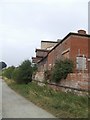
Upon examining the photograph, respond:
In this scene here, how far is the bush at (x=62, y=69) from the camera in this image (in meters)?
23.2

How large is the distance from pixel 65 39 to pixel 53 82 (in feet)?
25.0

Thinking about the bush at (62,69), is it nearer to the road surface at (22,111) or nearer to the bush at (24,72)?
the road surface at (22,111)

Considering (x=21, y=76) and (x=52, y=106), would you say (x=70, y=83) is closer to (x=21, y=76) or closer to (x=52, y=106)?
(x=52, y=106)

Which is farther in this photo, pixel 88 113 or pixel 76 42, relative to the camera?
pixel 76 42

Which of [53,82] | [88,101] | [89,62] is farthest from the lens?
[89,62]

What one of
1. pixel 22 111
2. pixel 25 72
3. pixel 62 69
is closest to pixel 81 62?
pixel 62 69

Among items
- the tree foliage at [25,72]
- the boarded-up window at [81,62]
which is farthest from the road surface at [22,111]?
the tree foliage at [25,72]

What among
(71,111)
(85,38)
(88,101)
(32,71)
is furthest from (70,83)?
(32,71)

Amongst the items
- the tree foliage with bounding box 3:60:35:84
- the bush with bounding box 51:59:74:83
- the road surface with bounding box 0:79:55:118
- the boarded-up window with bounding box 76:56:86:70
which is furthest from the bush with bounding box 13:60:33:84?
the road surface with bounding box 0:79:55:118

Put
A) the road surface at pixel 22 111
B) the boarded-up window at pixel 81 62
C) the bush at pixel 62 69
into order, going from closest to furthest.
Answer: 1. the road surface at pixel 22 111
2. the bush at pixel 62 69
3. the boarded-up window at pixel 81 62

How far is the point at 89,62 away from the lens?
30672mm

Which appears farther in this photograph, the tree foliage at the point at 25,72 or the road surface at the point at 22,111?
the tree foliage at the point at 25,72

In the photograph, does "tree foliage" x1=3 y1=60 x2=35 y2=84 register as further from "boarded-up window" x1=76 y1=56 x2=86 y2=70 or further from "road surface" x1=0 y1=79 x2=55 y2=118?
"road surface" x1=0 y1=79 x2=55 y2=118

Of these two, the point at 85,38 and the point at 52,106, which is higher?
the point at 85,38
